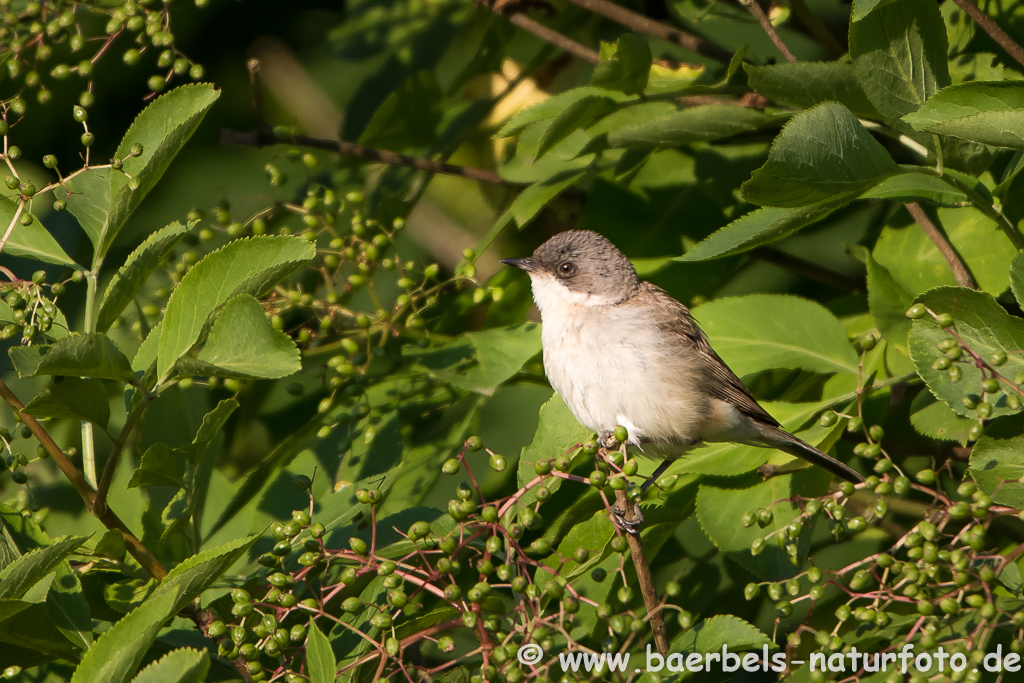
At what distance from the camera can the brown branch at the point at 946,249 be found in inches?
114

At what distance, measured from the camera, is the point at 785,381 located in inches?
147

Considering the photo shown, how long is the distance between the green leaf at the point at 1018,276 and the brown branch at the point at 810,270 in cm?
132

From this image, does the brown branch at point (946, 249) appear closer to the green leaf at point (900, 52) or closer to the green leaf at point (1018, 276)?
the green leaf at point (900, 52)

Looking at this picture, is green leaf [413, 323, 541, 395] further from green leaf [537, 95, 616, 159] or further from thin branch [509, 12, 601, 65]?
thin branch [509, 12, 601, 65]

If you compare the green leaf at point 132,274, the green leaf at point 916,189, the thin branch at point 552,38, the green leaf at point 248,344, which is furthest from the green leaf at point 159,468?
the thin branch at point 552,38

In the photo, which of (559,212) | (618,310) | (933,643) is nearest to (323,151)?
(559,212)

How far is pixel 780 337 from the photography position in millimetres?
3051

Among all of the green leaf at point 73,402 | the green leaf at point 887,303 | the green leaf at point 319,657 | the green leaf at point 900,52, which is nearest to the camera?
the green leaf at point 319,657

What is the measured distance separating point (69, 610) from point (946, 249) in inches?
113

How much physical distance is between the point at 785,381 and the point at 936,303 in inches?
52.1

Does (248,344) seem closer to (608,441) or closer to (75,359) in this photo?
(75,359)

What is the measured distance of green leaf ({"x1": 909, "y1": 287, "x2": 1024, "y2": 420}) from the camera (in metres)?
2.37

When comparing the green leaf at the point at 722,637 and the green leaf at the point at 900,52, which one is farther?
the green leaf at the point at 900,52

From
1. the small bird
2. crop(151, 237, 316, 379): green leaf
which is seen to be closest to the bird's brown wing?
the small bird
